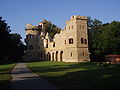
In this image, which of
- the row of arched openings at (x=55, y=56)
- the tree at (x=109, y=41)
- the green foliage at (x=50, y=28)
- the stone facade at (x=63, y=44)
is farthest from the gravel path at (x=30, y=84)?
the green foliage at (x=50, y=28)

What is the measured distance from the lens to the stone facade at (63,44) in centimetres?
4441

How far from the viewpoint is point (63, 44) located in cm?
5125

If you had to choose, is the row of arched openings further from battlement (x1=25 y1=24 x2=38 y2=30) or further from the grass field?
the grass field

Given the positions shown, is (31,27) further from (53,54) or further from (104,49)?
A: (104,49)

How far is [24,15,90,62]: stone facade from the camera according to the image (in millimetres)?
44406

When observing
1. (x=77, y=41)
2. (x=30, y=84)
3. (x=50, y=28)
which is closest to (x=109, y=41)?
(x=77, y=41)

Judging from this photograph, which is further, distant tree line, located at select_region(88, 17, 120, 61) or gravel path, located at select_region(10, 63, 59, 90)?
distant tree line, located at select_region(88, 17, 120, 61)

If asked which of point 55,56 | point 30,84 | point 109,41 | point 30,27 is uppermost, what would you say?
point 30,27

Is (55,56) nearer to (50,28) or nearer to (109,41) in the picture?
(109,41)

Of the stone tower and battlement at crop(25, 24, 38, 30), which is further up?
battlement at crop(25, 24, 38, 30)

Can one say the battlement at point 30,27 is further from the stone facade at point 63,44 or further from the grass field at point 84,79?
the grass field at point 84,79

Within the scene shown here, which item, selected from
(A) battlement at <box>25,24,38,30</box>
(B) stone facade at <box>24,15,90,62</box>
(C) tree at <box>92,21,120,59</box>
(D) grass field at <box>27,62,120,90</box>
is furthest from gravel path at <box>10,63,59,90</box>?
(A) battlement at <box>25,24,38,30</box>

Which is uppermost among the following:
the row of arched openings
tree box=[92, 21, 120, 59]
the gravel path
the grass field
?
tree box=[92, 21, 120, 59]

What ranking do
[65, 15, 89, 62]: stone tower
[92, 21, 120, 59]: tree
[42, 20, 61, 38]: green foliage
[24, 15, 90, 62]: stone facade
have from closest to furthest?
[92, 21, 120, 59]: tree < [65, 15, 89, 62]: stone tower < [24, 15, 90, 62]: stone facade < [42, 20, 61, 38]: green foliage
